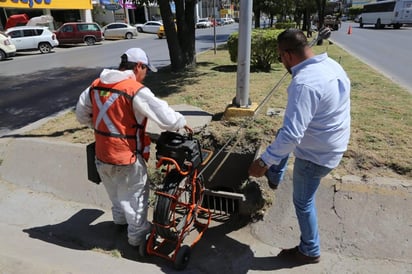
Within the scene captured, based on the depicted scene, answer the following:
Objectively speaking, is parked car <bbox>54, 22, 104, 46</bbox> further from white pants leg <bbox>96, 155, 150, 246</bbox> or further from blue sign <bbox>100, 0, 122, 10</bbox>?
white pants leg <bbox>96, 155, 150, 246</bbox>

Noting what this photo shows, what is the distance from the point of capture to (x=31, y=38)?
19781mm

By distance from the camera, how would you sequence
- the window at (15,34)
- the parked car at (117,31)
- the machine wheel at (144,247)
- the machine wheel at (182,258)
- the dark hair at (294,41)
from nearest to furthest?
1. the dark hair at (294,41)
2. the machine wheel at (182,258)
3. the machine wheel at (144,247)
4. the window at (15,34)
5. the parked car at (117,31)

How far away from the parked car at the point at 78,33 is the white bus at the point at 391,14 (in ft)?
89.9

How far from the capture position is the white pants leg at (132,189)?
9.43ft

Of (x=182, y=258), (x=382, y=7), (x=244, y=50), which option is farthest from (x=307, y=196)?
(x=382, y=7)

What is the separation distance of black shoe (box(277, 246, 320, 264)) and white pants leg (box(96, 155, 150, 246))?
48.6 inches

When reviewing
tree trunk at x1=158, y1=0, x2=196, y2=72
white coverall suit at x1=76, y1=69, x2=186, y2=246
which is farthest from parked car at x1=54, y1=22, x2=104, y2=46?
white coverall suit at x1=76, y1=69, x2=186, y2=246

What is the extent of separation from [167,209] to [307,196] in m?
1.08

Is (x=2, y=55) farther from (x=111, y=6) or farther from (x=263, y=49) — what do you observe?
(x=111, y=6)

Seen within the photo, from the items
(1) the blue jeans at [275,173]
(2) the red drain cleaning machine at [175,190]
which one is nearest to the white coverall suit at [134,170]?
(2) the red drain cleaning machine at [175,190]

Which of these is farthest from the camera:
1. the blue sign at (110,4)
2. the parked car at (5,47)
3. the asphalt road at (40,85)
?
the blue sign at (110,4)

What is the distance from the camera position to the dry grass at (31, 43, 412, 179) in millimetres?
4059

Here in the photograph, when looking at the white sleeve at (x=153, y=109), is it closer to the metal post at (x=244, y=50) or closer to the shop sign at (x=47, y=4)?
the metal post at (x=244, y=50)


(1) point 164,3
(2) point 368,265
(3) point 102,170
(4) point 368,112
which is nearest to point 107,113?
(3) point 102,170
